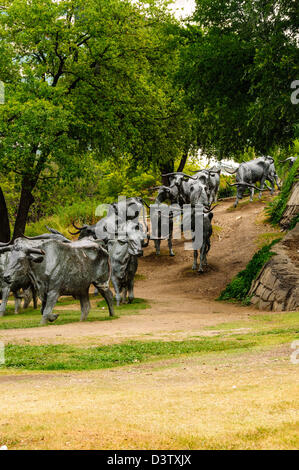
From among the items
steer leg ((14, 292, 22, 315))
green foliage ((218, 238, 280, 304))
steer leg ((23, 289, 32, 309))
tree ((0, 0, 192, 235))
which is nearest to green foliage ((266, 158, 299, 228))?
tree ((0, 0, 192, 235))

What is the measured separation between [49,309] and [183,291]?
31.2ft

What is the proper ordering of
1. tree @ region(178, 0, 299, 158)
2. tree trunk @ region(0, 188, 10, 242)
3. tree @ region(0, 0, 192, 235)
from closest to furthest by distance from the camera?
tree @ region(178, 0, 299, 158), tree @ region(0, 0, 192, 235), tree trunk @ region(0, 188, 10, 242)

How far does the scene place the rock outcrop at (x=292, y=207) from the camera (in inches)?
981

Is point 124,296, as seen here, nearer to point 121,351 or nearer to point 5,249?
point 5,249

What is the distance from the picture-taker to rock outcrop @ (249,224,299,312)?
1554cm

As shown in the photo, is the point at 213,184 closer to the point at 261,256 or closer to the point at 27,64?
the point at 27,64

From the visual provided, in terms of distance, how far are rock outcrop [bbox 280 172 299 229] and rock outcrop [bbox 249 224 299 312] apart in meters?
6.03

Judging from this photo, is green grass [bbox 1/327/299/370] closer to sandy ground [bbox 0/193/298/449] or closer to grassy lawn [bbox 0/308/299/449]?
grassy lawn [bbox 0/308/299/449]

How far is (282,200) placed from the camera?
28203 millimetres

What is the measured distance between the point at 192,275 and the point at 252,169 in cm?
1235

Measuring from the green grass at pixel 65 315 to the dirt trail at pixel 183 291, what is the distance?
0.46 metres

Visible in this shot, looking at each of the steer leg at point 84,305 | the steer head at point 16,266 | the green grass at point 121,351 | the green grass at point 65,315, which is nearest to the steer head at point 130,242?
the green grass at point 65,315

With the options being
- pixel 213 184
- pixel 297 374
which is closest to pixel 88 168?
pixel 213 184
